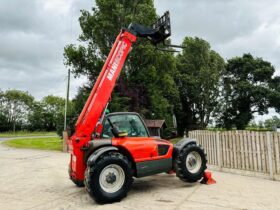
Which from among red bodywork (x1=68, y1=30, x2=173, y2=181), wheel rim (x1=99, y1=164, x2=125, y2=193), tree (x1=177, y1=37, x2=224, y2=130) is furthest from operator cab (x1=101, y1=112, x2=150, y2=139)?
tree (x1=177, y1=37, x2=224, y2=130)

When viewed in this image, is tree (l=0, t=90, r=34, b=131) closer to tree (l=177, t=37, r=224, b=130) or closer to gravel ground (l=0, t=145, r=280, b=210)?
tree (l=177, t=37, r=224, b=130)

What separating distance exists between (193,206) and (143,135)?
7.16ft

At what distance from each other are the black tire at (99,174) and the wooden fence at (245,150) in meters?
4.24

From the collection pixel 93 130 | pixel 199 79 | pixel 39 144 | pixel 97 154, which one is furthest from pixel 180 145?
pixel 199 79

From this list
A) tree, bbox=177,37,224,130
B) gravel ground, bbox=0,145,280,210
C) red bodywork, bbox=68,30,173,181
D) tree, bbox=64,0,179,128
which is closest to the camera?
gravel ground, bbox=0,145,280,210

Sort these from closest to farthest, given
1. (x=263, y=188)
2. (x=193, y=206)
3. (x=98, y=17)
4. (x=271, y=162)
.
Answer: (x=193, y=206) → (x=263, y=188) → (x=271, y=162) → (x=98, y=17)

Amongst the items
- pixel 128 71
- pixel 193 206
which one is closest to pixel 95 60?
pixel 128 71

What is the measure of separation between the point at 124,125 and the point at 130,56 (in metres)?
17.9

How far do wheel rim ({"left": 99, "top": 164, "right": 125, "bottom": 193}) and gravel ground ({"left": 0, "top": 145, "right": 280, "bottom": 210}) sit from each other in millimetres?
331

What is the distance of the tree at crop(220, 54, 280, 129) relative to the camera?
1310 inches

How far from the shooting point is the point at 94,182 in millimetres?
5254

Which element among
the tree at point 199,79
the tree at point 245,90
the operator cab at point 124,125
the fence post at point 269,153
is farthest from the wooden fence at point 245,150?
the tree at point 245,90

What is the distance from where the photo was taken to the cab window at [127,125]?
6.34m

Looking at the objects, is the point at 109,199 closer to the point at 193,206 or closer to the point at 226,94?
the point at 193,206
